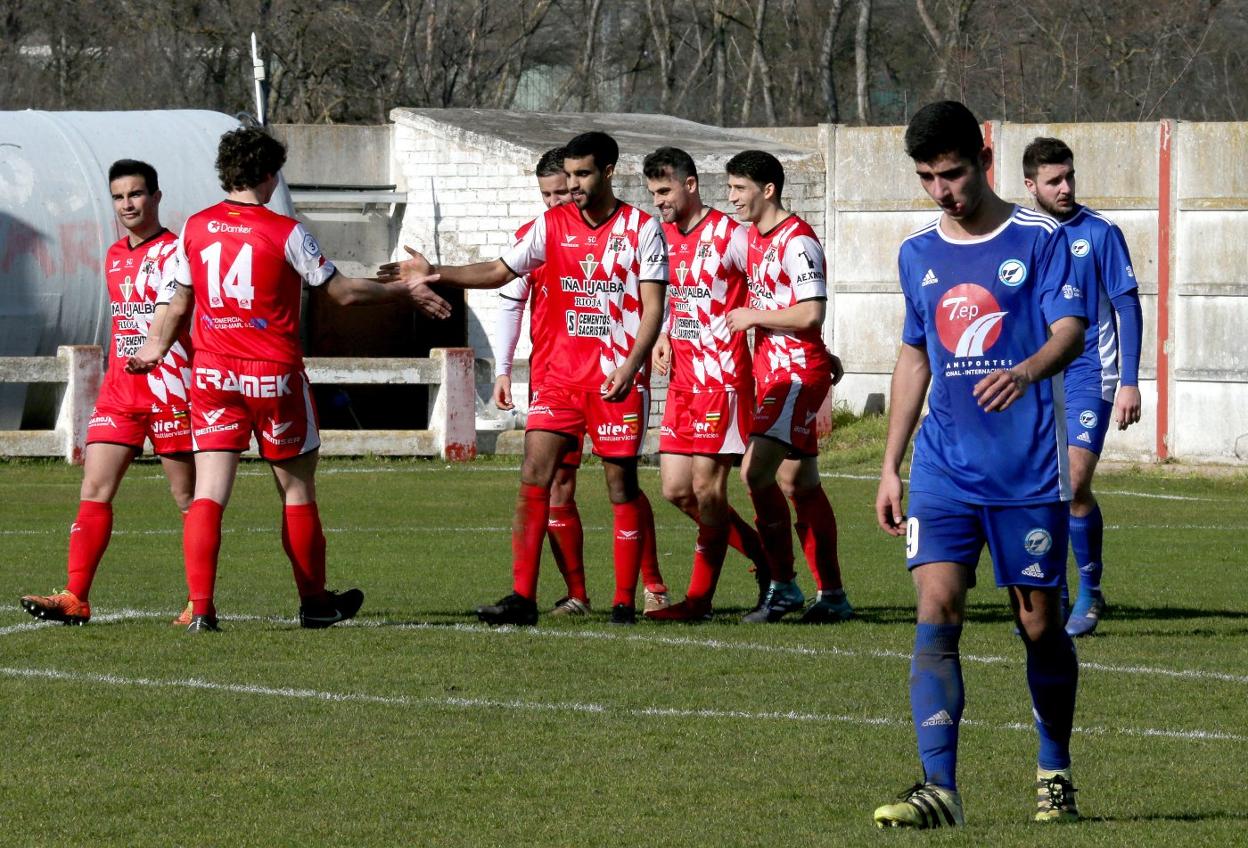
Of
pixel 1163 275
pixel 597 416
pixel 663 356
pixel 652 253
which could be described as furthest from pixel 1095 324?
pixel 1163 275

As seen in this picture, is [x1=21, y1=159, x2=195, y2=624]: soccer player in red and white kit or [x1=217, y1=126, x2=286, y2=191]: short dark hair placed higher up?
[x1=217, y1=126, x2=286, y2=191]: short dark hair

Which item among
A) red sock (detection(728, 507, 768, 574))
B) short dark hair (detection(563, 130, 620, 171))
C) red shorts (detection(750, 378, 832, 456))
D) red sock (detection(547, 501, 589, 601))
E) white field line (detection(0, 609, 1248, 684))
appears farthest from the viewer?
red sock (detection(728, 507, 768, 574))

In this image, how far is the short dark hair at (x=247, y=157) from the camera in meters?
9.02

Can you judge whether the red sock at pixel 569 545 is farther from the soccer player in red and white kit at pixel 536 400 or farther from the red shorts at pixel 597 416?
the red shorts at pixel 597 416

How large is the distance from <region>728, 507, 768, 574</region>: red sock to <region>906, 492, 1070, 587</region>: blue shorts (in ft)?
15.2

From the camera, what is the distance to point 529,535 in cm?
969

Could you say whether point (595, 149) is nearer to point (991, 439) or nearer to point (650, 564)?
point (650, 564)

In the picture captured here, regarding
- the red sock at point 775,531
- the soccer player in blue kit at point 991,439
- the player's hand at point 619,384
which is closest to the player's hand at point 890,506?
the soccer player in blue kit at point 991,439

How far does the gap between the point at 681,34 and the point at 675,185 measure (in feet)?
99.2

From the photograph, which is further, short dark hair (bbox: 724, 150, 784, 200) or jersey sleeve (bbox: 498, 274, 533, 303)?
jersey sleeve (bbox: 498, 274, 533, 303)

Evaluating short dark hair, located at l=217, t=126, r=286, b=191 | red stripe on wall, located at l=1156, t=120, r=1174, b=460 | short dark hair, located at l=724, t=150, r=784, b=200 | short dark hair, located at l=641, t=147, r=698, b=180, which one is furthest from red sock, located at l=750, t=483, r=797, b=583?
red stripe on wall, located at l=1156, t=120, r=1174, b=460

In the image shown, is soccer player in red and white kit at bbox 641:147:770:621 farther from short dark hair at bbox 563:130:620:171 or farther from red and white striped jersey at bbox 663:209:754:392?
short dark hair at bbox 563:130:620:171

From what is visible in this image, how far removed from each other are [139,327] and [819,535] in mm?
3376

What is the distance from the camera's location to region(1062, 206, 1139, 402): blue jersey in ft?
30.5
